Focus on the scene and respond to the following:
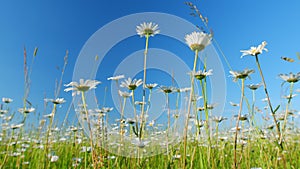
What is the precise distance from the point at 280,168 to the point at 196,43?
185cm

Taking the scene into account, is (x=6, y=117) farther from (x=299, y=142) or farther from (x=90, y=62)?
(x=299, y=142)

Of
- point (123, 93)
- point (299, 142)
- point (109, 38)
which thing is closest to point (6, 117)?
point (109, 38)

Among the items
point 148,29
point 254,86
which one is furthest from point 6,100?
point 254,86

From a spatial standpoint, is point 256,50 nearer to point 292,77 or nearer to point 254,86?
point 292,77

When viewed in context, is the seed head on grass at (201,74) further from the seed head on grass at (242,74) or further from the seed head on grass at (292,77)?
the seed head on grass at (292,77)

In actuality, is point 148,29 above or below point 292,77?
above

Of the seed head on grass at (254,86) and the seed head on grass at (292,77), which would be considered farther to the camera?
the seed head on grass at (254,86)

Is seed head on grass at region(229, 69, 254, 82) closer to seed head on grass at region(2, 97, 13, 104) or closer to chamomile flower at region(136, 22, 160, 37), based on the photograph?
chamomile flower at region(136, 22, 160, 37)

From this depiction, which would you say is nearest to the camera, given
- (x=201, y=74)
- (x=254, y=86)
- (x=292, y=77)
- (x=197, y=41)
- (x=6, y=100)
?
(x=197, y=41)

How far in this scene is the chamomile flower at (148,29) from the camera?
187 cm

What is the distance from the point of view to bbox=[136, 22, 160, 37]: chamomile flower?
73.6 inches

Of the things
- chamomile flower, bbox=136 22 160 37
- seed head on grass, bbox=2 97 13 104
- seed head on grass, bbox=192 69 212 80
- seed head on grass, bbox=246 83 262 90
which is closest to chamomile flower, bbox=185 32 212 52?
seed head on grass, bbox=192 69 212 80

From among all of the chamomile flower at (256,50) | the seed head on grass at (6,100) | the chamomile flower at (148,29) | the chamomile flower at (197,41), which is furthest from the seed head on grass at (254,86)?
the seed head on grass at (6,100)

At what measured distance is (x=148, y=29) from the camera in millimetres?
1870
